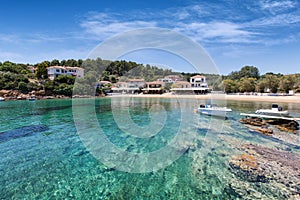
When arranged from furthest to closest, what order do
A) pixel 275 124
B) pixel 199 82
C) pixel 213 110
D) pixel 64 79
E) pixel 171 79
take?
pixel 171 79 < pixel 199 82 < pixel 64 79 < pixel 213 110 < pixel 275 124

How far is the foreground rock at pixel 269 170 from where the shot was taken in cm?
557

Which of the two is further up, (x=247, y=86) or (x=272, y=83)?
(x=272, y=83)

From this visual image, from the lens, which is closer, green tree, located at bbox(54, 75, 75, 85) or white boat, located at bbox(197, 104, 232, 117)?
white boat, located at bbox(197, 104, 232, 117)

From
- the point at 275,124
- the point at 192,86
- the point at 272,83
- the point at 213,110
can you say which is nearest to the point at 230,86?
the point at 272,83

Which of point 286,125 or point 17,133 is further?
point 286,125

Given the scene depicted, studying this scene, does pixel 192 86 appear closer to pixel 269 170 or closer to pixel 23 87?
pixel 23 87

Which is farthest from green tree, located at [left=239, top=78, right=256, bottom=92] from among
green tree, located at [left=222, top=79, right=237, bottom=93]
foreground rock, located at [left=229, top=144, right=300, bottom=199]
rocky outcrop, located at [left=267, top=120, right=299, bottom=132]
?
foreground rock, located at [left=229, top=144, right=300, bottom=199]

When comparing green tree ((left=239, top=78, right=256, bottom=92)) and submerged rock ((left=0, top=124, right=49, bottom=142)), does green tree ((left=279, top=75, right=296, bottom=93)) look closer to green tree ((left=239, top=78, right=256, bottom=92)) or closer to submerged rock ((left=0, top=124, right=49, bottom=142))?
green tree ((left=239, top=78, right=256, bottom=92))

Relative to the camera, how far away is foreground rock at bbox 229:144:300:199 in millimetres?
5574

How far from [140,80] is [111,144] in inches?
2025

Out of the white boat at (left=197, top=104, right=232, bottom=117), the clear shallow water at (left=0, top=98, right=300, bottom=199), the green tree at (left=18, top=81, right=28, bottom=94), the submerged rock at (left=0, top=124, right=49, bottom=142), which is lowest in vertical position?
the clear shallow water at (left=0, top=98, right=300, bottom=199)

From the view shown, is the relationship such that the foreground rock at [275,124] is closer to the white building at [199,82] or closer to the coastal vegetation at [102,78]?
the coastal vegetation at [102,78]

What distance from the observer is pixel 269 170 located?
22.2 ft

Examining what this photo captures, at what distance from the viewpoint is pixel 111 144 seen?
10.4 m
